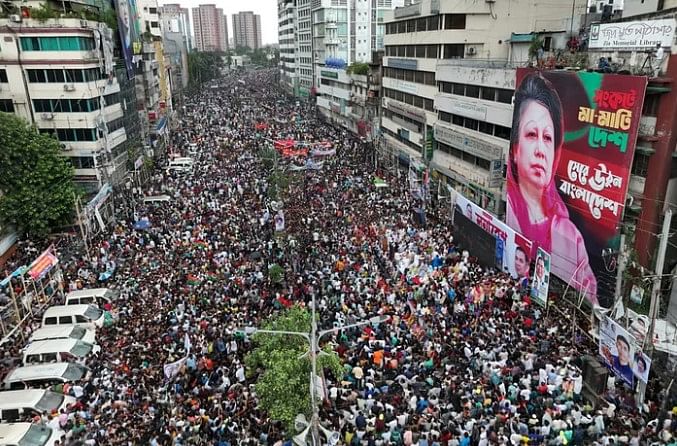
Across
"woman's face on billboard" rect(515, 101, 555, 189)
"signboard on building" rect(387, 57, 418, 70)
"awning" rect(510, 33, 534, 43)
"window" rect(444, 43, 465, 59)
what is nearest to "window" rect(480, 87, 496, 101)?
"awning" rect(510, 33, 534, 43)

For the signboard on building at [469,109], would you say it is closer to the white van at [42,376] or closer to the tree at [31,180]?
the tree at [31,180]

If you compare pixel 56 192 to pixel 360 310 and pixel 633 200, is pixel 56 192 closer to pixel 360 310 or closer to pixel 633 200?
pixel 360 310

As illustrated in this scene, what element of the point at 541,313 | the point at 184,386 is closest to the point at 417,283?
the point at 541,313

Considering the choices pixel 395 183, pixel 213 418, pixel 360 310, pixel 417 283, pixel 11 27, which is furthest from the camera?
pixel 395 183

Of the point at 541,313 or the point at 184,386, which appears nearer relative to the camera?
the point at 184,386

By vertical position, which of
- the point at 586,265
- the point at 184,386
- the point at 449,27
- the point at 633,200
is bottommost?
the point at 184,386

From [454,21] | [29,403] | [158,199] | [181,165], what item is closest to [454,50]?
[454,21]
